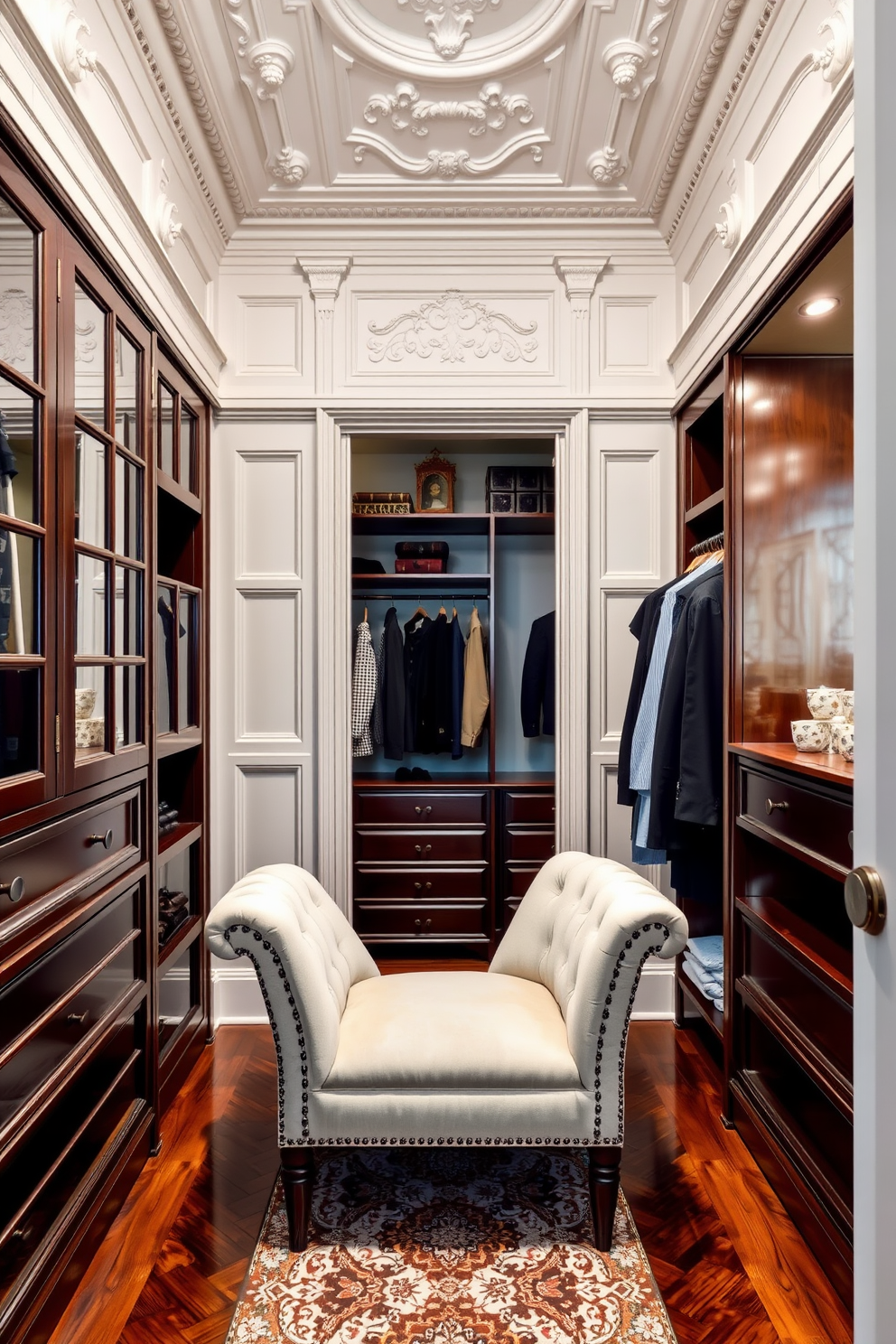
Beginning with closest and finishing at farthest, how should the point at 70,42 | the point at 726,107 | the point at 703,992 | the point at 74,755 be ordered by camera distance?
the point at 70,42
the point at 74,755
the point at 726,107
the point at 703,992

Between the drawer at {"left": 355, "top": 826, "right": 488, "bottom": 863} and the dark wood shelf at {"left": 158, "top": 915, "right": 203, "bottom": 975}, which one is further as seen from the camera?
the drawer at {"left": 355, "top": 826, "right": 488, "bottom": 863}

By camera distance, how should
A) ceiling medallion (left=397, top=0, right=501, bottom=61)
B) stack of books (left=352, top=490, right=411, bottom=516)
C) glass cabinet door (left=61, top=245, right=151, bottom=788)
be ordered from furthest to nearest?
1. stack of books (left=352, top=490, right=411, bottom=516)
2. ceiling medallion (left=397, top=0, right=501, bottom=61)
3. glass cabinet door (left=61, top=245, right=151, bottom=788)

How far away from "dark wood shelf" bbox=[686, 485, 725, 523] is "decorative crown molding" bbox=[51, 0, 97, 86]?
186 cm

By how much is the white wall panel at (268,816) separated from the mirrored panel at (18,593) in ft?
5.20

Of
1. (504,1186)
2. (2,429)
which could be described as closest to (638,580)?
(504,1186)

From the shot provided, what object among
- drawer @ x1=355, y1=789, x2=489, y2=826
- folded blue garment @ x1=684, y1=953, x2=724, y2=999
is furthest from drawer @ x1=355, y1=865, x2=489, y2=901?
folded blue garment @ x1=684, y1=953, x2=724, y2=999

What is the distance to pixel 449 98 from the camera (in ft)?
8.04

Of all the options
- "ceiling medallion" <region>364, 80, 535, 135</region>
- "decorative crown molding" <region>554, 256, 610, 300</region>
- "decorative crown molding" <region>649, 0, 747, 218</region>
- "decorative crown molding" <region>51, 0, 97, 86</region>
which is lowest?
"decorative crown molding" <region>51, 0, 97, 86</region>

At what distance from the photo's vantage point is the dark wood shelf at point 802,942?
1.70 m

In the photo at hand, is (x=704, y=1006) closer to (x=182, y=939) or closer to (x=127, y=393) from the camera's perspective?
(x=182, y=939)

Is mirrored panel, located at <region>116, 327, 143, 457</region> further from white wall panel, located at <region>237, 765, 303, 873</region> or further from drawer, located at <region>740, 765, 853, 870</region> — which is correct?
drawer, located at <region>740, 765, 853, 870</region>

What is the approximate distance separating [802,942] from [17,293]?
2135mm

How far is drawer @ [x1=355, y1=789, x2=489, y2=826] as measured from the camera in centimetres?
367

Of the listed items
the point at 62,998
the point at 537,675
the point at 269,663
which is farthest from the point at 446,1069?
the point at 537,675
